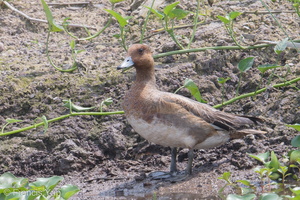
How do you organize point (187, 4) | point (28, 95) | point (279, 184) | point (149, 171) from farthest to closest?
point (187, 4) → point (28, 95) → point (149, 171) → point (279, 184)

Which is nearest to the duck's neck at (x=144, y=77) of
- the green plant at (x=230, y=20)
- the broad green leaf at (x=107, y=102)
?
the broad green leaf at (x=107, y=102)

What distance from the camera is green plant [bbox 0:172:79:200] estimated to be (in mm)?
4812

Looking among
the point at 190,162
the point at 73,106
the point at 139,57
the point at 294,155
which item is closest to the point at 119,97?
the point at 73,106

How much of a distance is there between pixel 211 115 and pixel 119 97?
133 centimetres

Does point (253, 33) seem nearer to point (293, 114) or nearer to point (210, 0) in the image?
point (210, 0)

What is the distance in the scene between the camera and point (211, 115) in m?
6.74

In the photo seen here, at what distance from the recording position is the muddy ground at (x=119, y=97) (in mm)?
6633

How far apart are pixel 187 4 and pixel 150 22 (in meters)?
0.57

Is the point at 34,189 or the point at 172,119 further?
the point at 172,119

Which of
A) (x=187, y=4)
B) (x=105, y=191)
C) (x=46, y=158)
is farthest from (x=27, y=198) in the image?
(x=187, y=4)

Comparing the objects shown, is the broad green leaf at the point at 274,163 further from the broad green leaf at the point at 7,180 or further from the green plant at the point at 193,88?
the broad green leaf at the point at 7,180

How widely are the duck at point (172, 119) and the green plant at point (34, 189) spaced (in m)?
1.58

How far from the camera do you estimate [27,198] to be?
4816mm

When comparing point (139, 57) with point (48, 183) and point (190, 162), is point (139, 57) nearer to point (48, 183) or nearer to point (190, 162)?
point (190, 162)
